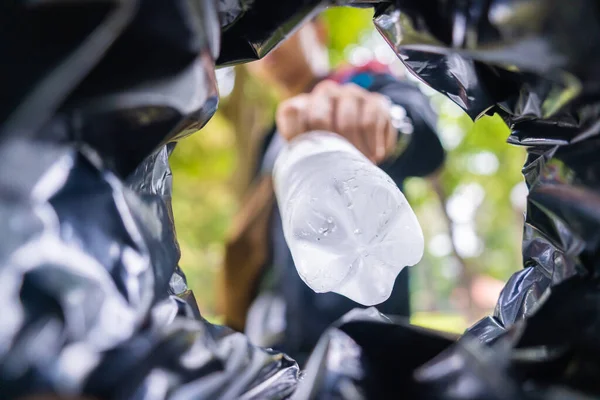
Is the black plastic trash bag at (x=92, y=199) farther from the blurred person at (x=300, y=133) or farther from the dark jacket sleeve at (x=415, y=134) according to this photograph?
the dark jacket sleeve at (x=415, y=134)

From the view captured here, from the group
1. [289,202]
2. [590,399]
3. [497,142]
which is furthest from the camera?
[497,142]

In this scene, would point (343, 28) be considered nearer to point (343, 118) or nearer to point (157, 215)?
point (343, 118)

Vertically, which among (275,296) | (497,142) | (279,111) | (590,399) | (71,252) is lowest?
(497,142)

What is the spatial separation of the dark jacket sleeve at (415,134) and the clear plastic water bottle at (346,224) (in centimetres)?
49

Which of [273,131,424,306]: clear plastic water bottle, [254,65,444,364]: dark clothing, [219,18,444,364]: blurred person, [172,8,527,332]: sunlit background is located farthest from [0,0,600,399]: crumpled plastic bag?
[172,8,527,332]: sunlit background

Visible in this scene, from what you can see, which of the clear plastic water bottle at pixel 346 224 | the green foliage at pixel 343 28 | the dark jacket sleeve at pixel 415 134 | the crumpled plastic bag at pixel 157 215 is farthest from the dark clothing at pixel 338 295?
the green foliage at pixel 343 28

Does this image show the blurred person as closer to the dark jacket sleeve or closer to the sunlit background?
the dark jacket sleeve

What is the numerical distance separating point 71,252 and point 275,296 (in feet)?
3.46

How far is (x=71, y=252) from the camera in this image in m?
0.23

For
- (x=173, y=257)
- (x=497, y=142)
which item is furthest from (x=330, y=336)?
(x=497, y=142)

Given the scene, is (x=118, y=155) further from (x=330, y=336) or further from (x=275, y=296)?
(x=275, y=296)

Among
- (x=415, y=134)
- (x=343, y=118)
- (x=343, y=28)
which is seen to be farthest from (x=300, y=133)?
(x=343, y=28)

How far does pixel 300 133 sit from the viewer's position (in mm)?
785

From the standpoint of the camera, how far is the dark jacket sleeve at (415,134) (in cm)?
109
